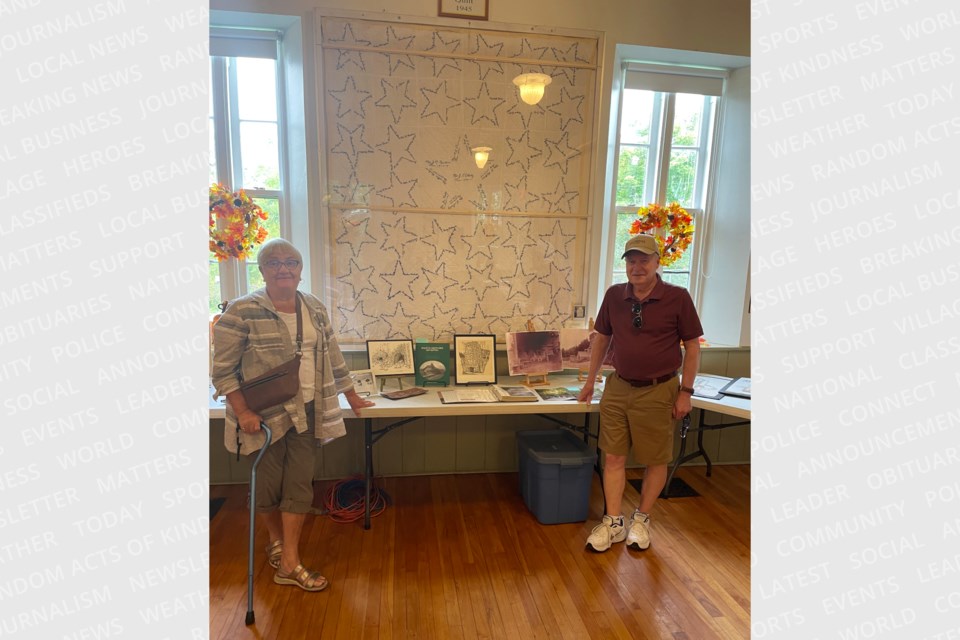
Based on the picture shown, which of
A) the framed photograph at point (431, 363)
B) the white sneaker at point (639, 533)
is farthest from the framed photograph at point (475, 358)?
the white sneaker at point (639, 533)

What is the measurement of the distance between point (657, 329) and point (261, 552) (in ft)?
7.19

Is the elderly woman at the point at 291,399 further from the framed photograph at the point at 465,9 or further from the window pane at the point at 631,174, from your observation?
the window pane at the point at 631,174

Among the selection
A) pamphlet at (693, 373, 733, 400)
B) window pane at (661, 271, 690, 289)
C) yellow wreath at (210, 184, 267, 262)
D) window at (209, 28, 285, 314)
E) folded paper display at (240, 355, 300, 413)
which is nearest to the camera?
folded paper display at (240, 355, 300, 413)

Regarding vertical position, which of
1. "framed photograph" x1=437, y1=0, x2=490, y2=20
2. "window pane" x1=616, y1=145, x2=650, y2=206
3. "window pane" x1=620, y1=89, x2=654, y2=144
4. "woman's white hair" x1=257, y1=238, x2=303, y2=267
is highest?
"framed photograph" x1=437, y1=0, x2=490, y2=20

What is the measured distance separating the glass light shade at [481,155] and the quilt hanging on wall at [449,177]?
0.03 meters

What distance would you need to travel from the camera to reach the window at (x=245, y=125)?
2.87 meters

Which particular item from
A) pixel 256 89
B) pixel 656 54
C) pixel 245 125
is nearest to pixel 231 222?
pixel 245 125

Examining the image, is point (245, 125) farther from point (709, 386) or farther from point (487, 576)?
point (709, 386)

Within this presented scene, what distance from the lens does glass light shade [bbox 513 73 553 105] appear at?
2.84 metres

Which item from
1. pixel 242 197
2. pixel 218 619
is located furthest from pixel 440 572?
pixel 242 197

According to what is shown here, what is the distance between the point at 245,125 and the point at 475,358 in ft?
6.83

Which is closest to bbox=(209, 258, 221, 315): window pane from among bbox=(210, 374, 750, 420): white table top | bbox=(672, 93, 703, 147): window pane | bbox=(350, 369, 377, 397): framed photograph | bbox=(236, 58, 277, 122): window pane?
bbox=(210, 374, 750, 420): white table top

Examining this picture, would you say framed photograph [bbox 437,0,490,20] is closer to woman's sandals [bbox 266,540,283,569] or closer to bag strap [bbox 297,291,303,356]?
bag strap [bbox 297,291,303,356]

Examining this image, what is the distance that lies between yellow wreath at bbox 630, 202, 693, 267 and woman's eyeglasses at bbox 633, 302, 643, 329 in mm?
861
